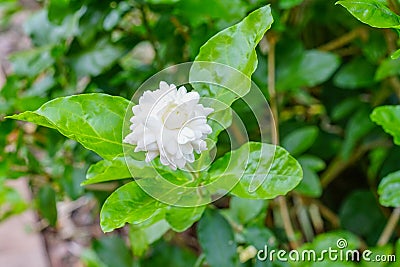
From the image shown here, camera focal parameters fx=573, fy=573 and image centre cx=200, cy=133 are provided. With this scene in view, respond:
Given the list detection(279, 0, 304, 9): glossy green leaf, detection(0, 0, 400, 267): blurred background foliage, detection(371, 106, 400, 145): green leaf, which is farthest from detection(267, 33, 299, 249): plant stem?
detection(371, 106, 400, 145): green leaf

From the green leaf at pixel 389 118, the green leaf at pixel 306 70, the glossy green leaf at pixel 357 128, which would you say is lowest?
the glossy green leaf at pixel 357 128

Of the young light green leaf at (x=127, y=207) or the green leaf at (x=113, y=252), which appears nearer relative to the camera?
the young light green leaf at (x=127, y=207)

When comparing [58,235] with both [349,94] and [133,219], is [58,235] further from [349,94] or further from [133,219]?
[133,219]

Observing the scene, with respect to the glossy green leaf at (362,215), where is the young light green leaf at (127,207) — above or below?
above

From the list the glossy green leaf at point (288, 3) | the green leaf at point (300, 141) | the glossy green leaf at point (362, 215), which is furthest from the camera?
the glossy green leaf at point (362, 215)

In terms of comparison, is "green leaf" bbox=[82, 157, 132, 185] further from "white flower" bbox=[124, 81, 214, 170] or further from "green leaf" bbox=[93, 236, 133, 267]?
"green leaf" bbox=[93, 236, 133, 267]

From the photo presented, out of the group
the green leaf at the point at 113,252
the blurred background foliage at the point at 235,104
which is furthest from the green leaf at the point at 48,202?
the green leaf at the point at 113,252

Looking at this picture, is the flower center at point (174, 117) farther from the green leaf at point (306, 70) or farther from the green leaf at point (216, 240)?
the green leaf at point (306, 70)
